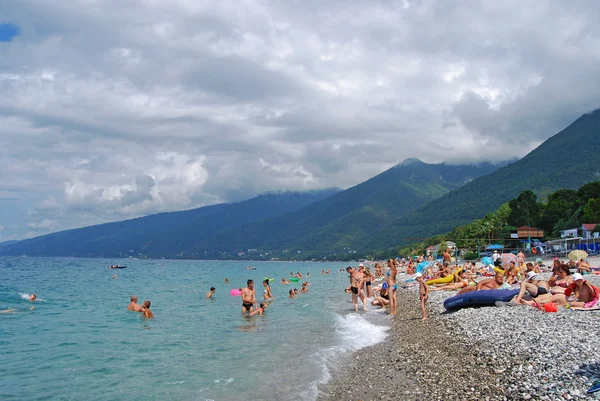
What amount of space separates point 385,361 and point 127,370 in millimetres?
5885

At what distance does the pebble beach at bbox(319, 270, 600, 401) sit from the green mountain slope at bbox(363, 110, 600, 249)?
9938cm

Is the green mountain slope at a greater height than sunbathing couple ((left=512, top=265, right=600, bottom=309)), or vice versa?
the green mountain slope

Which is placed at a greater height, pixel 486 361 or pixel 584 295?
pixel 584 295

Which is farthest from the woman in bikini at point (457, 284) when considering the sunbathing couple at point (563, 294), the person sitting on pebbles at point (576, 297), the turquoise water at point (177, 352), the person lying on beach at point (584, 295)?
the person lying on beach at point (584, 295)

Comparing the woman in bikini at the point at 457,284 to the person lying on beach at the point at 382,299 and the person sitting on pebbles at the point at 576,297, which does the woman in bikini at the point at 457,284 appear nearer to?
the person lying on beach at the point at 382,299

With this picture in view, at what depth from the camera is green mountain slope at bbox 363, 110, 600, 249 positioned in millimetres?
122375

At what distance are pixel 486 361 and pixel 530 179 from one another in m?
143

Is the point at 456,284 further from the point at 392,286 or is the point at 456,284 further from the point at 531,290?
the point at 531,290

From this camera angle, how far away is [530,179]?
135 meters

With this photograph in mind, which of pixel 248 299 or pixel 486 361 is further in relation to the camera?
pixel 248 299

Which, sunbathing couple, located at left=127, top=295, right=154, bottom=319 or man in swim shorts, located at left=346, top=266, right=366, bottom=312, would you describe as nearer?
sunbathing couple, located at left=127, top=295, right=154, bottom=319

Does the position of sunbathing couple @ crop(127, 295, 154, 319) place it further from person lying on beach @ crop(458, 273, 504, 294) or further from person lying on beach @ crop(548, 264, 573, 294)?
person lying on beach @ crop(548, 264, 573, 294)

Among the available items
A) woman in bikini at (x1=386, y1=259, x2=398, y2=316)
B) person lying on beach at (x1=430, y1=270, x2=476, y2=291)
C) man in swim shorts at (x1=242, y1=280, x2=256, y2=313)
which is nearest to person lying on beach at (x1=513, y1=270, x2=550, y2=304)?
woman in bikini at (x1=386, y1=259, x2=398, y2=316)

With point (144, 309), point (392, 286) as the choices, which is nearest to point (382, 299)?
point (392, 286)
